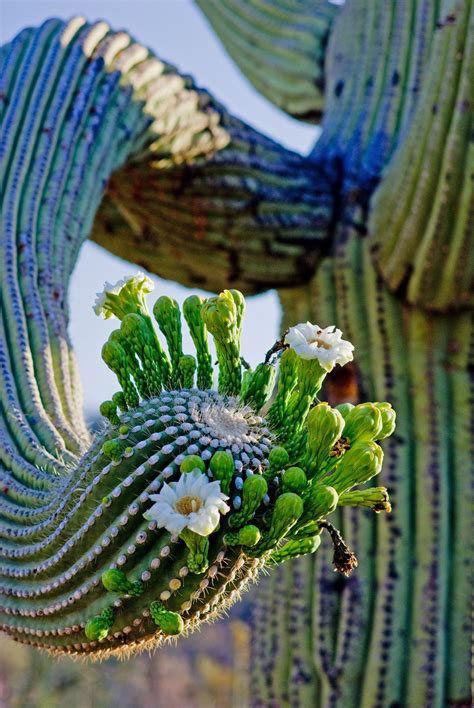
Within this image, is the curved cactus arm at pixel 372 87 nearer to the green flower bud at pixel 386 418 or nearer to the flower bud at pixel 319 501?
the green flower bud at pixel 386 418

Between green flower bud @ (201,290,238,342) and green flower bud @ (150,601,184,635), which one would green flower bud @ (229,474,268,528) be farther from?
green flower bud @ (201,290,238,342)

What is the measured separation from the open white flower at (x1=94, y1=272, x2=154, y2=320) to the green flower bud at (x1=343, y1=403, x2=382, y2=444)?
1.43ft

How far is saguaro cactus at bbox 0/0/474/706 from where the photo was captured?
301 centimetres

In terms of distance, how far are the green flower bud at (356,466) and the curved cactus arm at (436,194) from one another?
1.59 metres

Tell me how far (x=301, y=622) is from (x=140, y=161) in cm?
147

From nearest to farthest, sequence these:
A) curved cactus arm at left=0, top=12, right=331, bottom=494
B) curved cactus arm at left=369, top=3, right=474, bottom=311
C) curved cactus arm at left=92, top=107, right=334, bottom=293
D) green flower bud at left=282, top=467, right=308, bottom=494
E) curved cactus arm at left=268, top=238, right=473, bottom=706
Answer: green flower bud at left=282, top=467, right=308, bottom=494 < curved cactus arm at left=0, top=12, right=331, bottom=494 < curved cactus arm at left=369, top=3, right=474, bottom=311 < curved cactus arm at left=268, top=238, right=473, bottom=706 < curved cactus arm at left=92, top=107, right=334, bottom=293

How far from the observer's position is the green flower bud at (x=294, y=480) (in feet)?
5.75

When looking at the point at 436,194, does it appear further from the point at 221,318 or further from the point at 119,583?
the point at 119,583

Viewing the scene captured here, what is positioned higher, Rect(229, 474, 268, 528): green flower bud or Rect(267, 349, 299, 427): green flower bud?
Rect(267, 349, 299, 427): green flower bud

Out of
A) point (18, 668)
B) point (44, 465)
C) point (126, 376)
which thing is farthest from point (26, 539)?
point (18, 668)

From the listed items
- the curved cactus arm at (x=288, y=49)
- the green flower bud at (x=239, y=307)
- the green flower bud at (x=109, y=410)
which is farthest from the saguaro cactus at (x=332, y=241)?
the green flower bud at (x=239, y=307)

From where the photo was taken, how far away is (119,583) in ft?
5.80

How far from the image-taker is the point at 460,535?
3.48 meters

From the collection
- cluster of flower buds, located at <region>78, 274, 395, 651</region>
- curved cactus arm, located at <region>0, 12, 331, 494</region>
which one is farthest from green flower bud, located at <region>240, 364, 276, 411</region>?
curved cactus arm, located at <region>0, 12, 331, 494</region>
